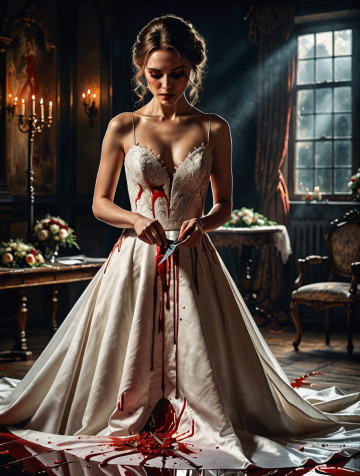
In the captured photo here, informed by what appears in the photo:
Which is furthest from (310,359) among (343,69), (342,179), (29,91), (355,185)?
(29,91)

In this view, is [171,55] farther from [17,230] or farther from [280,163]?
[280,163]

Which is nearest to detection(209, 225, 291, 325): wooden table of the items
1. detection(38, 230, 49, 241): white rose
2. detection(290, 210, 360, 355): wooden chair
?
detection(290, 210, 360, 355): wooden chair

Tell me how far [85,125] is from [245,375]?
474 centimetres

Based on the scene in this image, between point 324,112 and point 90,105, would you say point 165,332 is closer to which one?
point 90,105

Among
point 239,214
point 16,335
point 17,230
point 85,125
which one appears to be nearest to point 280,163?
point 239,214

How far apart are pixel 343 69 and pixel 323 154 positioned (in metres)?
0.87

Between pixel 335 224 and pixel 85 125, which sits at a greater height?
pixel 85 125

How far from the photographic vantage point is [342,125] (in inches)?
279

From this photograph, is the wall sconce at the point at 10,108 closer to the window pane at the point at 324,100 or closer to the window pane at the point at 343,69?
the window pane at the point at 324,100

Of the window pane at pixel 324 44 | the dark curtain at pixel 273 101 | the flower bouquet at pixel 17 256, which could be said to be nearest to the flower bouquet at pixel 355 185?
the dark curtain at pixel 273 101

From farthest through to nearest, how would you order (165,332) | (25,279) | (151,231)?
(25,279)
(165,332)
(151,231)

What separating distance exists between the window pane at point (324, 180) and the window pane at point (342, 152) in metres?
0.14

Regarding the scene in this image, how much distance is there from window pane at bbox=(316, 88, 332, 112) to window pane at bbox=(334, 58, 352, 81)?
0.17 m

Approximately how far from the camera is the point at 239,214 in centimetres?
653
